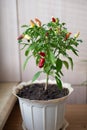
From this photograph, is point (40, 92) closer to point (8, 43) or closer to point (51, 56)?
point (51, 56)

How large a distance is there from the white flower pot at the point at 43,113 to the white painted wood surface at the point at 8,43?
45 cm

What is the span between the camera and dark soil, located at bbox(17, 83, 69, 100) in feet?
2.86

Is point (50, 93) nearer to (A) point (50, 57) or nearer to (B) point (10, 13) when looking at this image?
(A) point (50, 57)

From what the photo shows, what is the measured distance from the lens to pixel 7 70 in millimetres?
1295

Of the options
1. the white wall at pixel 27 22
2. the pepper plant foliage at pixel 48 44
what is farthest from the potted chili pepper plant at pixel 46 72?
the white wall at pixel 27 22

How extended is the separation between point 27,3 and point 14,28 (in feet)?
0.60

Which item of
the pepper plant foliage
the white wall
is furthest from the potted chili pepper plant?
the white wall

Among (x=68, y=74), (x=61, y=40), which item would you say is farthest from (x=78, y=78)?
(x=61, y=40)

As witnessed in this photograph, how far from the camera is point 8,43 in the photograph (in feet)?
4.09

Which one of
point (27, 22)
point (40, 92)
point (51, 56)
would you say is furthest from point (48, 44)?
point (27, 22)

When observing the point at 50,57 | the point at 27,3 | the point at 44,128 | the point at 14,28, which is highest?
the point at 27,3

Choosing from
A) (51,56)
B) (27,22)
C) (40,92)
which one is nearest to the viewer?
(51,56)

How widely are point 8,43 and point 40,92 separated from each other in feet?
1.64

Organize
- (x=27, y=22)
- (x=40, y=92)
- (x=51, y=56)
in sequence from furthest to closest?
(x=27, y=22), (x=40, y=92), (x=51, y=56)
